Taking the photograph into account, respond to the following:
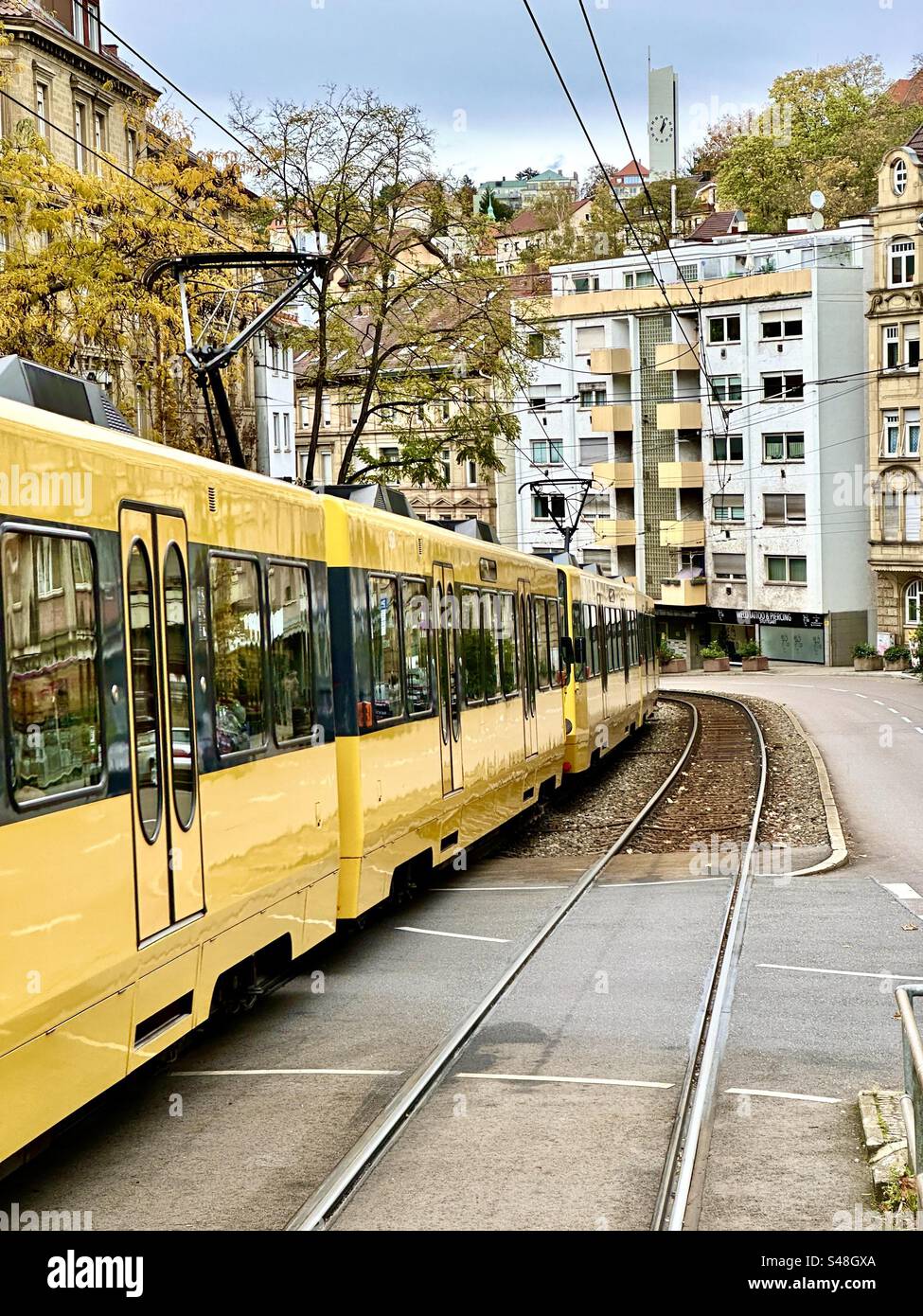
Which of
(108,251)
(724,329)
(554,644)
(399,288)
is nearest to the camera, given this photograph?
(554,644)

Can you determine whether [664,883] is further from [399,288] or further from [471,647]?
[399,288]

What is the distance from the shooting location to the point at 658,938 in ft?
40.9

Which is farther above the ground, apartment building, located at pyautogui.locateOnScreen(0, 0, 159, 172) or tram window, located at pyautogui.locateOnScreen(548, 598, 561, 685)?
apartment building, located at pyautogui.locateOnScreen(0, 0, 159, 172)

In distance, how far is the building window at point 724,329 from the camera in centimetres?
7156

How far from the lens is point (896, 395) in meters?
64.9

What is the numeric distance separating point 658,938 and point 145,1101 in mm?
5129

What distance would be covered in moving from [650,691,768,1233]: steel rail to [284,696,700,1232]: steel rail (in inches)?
45.9

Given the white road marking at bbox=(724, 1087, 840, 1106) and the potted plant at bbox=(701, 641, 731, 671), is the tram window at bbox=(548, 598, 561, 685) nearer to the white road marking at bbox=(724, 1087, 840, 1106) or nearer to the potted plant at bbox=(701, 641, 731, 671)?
the white road marking at bbox=(724, 1087, 840, 1106)

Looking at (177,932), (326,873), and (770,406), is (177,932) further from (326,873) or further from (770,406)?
(770,406)

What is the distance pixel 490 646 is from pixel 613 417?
60864mm

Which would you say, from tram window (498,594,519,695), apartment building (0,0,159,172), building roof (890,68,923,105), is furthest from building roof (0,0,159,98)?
building roof (890,68,923,105)

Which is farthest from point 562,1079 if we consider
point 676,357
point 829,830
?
point 676,357

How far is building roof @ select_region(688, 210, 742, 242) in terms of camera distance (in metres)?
77.2

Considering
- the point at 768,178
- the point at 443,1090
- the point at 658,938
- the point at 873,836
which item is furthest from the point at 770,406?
the point at 443,1090
